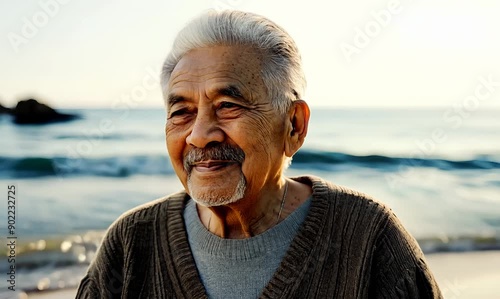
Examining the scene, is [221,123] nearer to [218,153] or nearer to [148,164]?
[218,153]

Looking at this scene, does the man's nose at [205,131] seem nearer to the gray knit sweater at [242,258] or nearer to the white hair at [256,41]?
the white hair at [256,41]

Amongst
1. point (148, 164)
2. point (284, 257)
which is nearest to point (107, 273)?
point (284, 257)

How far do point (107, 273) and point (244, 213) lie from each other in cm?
47

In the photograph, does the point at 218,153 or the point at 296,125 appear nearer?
the point at 218,153

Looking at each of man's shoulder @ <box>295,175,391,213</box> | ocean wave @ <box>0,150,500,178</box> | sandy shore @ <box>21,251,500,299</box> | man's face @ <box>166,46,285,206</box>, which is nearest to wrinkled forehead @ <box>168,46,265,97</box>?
man's face @ <box>166,46,285,206</box>

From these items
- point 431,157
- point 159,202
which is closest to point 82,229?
point 159,202

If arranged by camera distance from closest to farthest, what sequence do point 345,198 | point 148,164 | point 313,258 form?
point 313,258 → point 345,198 → point 148,164

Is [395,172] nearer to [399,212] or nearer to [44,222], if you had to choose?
[399,212]

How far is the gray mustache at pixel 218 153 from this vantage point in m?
1.98

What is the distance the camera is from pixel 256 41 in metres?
2.01

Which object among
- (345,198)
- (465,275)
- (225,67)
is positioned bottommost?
(465,275)

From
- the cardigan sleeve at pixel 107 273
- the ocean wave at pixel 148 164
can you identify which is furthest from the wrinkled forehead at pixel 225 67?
the ocean wave at pixel 148 164

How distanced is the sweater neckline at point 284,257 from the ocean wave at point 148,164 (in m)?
7.73

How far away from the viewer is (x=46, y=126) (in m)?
12.3
